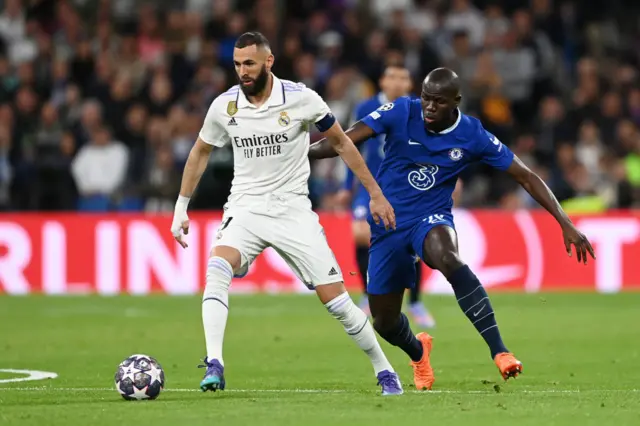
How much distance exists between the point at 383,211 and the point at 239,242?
3.21 ft

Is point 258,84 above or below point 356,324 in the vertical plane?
above

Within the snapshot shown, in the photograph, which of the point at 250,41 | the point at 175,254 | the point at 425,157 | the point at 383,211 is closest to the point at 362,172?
the point at 383,211

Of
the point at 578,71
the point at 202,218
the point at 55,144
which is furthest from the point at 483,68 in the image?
the point at 55,144

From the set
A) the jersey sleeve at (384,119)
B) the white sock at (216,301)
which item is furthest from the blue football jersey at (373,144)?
the white sock at (216,301)

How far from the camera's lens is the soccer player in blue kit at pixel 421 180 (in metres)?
8.77

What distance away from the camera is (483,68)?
853 inches

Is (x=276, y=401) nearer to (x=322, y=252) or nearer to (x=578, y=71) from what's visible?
(x=322, y=252)

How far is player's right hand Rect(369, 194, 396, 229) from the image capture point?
844 cm

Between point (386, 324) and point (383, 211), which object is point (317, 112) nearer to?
point (383, 211)

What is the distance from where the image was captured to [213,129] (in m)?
8.75

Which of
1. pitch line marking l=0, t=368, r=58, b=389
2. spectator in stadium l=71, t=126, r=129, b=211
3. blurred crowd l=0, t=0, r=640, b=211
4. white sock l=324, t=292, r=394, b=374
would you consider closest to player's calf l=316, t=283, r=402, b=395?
white sock l=324, t=292, r=394, b=374

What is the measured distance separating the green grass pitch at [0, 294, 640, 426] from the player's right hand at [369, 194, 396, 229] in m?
1.13

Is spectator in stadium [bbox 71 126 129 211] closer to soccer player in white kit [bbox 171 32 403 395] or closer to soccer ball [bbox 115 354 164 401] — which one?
soccer player in white kit [bbox 171 32 403 395]

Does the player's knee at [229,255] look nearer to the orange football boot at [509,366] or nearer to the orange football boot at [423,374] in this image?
the orange football boot at [423,374]
